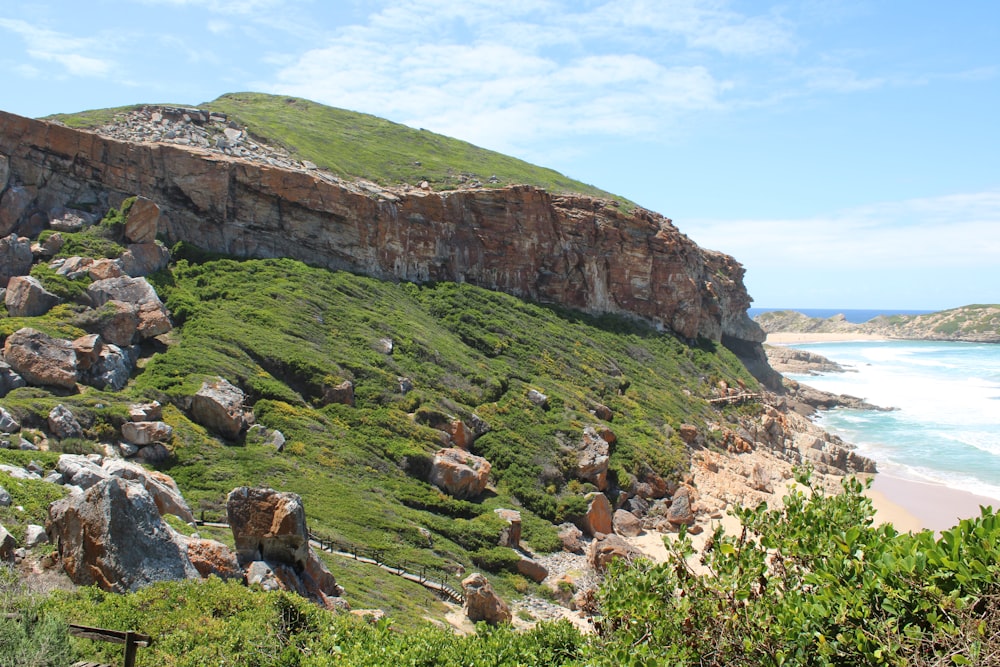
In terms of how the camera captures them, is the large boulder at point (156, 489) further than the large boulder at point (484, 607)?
No

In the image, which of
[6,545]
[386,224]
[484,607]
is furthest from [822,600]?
[386,224]

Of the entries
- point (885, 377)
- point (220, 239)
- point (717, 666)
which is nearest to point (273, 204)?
point (220, 239)

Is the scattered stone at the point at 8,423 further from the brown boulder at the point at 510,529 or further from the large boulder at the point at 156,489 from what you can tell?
the brown boulder at the point at 510,529

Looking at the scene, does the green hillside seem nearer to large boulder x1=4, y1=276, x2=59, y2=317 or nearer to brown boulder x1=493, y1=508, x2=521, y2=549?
large boulder x1=4, y1=276, x2=59, y2=317

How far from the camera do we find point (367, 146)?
158ft

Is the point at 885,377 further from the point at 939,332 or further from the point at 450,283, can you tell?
the point at 939,332

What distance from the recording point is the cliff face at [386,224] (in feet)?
96.7

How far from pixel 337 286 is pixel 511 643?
27.0 m

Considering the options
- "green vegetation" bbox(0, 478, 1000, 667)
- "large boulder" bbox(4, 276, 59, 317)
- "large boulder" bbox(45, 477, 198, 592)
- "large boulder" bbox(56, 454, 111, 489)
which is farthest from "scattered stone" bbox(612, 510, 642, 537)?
"large boulder" bbox(4, 276, 59, 317)

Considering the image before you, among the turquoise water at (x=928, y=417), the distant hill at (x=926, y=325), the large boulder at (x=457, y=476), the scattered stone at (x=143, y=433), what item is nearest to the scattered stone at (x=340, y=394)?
the large boulder at (x=457, y=476)

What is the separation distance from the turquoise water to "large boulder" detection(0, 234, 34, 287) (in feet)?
134

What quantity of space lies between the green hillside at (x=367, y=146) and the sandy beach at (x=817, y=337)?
94667 millimetres

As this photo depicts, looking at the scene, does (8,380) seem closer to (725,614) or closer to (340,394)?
(340,394)

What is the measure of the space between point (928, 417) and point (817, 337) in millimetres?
97631
